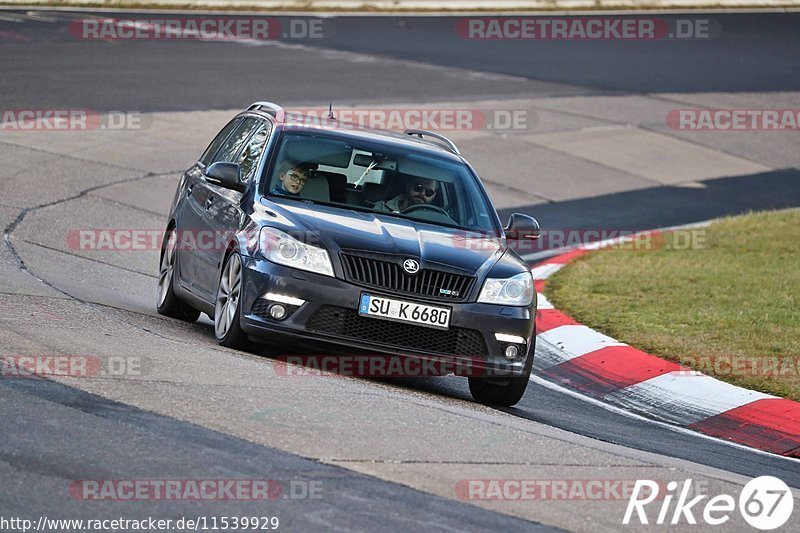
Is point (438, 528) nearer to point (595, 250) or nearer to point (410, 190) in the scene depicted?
point (410, 190)

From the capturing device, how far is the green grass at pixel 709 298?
10922 millimetres

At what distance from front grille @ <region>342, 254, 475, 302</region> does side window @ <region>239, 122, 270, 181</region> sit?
4.76 feet

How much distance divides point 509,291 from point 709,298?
4801 millimetres

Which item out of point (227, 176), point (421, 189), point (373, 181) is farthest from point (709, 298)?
point (227, 176)

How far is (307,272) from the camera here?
8.52m

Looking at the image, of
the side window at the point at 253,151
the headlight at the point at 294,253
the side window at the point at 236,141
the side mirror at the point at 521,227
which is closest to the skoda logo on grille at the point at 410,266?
the headlight at the point at 294,253

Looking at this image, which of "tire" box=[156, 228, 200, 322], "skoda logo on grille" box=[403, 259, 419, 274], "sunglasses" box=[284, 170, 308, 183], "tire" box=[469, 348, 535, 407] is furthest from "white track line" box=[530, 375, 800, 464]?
"tire" box=[156, 228, 200, 322]

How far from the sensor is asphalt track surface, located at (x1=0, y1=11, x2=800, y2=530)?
19.3 feet

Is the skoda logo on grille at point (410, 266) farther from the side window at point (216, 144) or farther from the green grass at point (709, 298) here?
the green grass at point (709, 298)

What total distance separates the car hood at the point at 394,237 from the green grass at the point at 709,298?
2468mm

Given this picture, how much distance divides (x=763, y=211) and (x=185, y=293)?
10.6m

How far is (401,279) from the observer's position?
8531 millimetres

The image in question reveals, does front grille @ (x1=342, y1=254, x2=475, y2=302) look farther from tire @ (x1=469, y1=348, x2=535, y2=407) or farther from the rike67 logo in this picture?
the rike67 logo

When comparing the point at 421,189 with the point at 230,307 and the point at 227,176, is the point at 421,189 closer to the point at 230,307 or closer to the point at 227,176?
the point at 227,176
